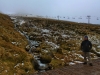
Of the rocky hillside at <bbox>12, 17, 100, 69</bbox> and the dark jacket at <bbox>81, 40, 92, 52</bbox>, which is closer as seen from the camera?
the dark jacket at <bbox>81, 40, 92, 52</bbox>

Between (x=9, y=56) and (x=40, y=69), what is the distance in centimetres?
327

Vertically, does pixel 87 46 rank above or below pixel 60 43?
above

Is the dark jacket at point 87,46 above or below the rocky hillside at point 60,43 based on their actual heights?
above

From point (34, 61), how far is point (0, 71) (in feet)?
17.5

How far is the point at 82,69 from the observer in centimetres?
1474

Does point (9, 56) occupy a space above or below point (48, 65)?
above

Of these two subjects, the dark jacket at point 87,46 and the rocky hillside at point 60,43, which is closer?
the dark jacket at point 87,46

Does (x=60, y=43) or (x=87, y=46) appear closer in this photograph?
(x=87, y=46)

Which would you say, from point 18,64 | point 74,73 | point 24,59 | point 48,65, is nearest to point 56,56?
point 48,65

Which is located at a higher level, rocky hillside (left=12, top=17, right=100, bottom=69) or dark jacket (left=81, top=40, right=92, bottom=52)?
dark jacket (left=81, top=40, right=92, bottom=52)

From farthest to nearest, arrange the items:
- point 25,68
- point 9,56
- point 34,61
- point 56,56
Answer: point 56,56, point 34,61, point 9,56, point 25,68

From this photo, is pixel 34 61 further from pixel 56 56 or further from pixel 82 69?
pixel 82 69

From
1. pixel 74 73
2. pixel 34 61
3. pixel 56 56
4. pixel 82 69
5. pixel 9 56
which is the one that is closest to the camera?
pixel 74 73

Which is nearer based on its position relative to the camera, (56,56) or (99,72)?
(99,72)
